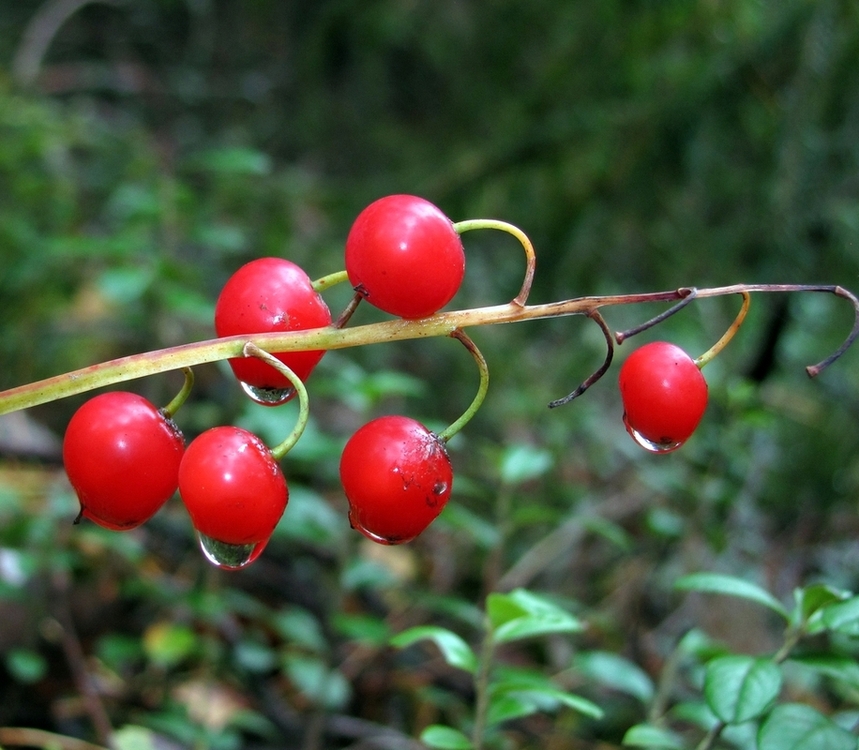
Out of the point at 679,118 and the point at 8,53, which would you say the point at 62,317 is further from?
the point at 679,118

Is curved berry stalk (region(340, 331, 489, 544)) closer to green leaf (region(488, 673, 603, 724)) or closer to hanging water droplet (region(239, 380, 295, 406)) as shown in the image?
hanging water droplet (region(239, 380, 295, 406))

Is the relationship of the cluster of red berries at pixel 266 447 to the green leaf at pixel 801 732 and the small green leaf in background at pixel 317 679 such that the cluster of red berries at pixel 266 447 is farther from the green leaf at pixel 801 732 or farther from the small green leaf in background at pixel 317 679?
the small green leaf in background at pixel 317 679

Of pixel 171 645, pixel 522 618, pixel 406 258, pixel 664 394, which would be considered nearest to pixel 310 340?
pixel 406 258

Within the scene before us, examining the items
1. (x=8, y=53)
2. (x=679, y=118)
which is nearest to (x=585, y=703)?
(x=679, y=118)

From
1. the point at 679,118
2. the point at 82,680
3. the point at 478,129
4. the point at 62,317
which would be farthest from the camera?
the point at 62,317

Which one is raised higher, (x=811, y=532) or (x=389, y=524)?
(x=811, y=532)

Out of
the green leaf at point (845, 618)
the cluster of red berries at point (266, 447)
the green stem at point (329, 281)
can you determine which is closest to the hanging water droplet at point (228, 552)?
the cluster of red berries at point (266, 447)

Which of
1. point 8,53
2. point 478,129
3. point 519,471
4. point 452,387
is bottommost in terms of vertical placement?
point 519,471

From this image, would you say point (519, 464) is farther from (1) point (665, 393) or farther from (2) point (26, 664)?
(2) point (26, 664)
